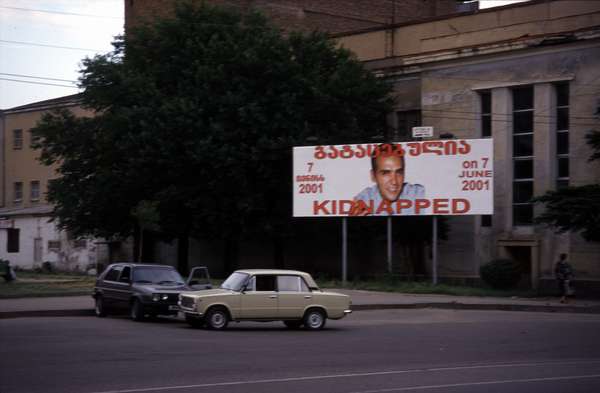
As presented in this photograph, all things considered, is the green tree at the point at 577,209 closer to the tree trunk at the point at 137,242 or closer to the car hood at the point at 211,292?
the car hood at the point at 211,292

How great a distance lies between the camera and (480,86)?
151 feet

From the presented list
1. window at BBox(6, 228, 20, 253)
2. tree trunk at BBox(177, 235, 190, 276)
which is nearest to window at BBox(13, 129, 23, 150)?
window at BBox(6, 228, 20, 253)

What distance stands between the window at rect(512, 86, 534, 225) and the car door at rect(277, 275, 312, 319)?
974 inches

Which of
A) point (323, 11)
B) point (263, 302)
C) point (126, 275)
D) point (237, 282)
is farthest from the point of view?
point (323, 11)

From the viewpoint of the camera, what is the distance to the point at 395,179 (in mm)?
40656

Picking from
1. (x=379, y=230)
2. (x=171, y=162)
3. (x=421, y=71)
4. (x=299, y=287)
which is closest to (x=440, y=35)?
(x=421, y=71)

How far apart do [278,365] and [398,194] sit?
2577cm

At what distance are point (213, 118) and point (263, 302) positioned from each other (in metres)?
26.8

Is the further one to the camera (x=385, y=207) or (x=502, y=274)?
(x=502, y=274)

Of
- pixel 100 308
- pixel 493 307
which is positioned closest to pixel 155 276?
pixel 100 308

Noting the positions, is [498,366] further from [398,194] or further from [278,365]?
[398,194]

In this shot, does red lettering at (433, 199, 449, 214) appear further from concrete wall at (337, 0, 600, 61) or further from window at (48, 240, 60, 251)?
window at (48, 240, 60, 251)

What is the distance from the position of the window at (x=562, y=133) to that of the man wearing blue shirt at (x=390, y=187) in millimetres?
7969

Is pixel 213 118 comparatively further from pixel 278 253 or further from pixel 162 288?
pixel 162 288
